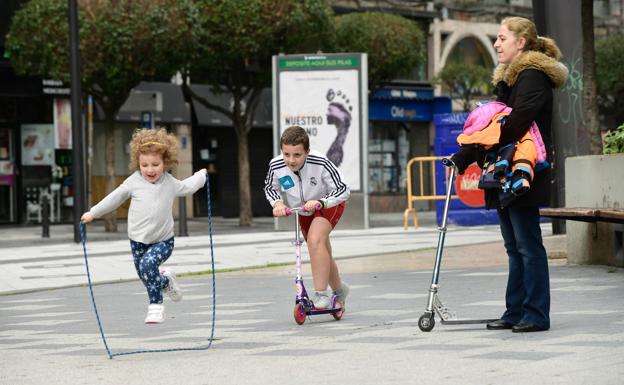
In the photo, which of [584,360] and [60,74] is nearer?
[584,360]

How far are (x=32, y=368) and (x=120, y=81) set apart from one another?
66.1ft

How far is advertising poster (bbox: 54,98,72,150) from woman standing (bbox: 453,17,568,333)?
81.9 feet

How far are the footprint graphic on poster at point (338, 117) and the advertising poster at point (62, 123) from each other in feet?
29.7

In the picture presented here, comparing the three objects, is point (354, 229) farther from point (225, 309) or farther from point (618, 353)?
point (618, 353)

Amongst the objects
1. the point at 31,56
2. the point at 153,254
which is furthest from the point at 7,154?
the point at 153,254

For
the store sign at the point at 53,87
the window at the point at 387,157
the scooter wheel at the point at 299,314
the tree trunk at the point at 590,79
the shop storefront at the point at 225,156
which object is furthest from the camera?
the window at the point at 387,157

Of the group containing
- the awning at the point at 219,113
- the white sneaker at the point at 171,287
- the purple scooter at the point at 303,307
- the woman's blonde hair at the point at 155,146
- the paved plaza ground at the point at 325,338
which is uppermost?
the awning at the point at 219,113

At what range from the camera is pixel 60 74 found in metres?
27.2

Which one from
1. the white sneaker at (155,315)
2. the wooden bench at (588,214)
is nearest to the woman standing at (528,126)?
the white sneaker at (155,315)

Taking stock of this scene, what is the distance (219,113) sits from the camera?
120 ft

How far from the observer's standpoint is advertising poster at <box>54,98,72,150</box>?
3244 centimetres

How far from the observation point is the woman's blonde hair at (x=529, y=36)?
8312mm

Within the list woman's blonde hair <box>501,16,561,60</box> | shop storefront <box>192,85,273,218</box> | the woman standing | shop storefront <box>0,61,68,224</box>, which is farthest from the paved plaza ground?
shop storefront <box>192,85,273,218</box>

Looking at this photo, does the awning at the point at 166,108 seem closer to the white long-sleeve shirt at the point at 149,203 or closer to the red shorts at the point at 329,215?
the red shorts at the point at 329,215
